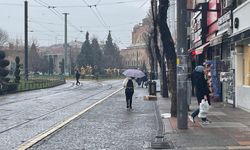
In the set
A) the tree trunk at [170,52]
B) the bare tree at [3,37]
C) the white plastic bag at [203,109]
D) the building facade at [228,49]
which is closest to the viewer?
the white plastic bag at [203,109]

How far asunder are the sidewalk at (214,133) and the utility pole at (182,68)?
39 centimetres

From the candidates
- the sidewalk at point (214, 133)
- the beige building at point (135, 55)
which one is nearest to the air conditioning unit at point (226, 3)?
the sidewalk at point (214, 133)

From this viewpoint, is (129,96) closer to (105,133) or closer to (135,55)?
(105,133)

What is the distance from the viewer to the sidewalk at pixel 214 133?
1193cm

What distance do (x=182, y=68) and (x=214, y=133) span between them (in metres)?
2.16

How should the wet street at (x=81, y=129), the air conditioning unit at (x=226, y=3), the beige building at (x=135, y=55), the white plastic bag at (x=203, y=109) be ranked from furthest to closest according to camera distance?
the beige building at (x=135, y=55), the air conditioning unit at (x=226, y=3), the white plastic bag at (x=203, y=109), the wet street at (x=81, y=129)

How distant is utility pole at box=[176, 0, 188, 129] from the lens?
49.2ft

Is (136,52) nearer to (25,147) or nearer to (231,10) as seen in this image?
(231,10)

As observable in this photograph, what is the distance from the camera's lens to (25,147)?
1198cm

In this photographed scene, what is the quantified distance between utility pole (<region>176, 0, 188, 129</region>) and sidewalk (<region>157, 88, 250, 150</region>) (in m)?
0.39

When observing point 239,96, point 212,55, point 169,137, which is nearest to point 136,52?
point 212,55

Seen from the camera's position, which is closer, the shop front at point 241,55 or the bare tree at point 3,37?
the shop front at point 241,55

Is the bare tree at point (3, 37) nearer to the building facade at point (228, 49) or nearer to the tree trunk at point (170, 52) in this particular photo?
the building facade at point (228, 49)

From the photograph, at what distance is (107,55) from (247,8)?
112547mm
